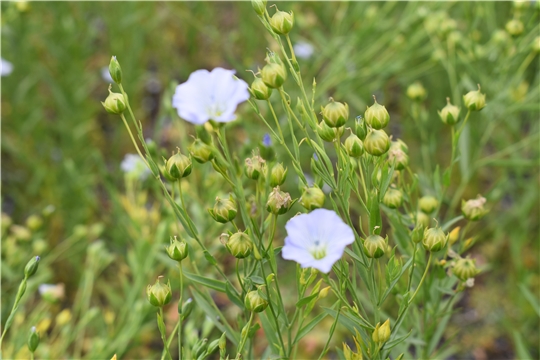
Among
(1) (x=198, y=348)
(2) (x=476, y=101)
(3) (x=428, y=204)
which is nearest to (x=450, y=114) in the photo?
(2) (x=476, y=101)

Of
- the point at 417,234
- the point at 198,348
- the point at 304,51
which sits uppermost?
the point at 417,234

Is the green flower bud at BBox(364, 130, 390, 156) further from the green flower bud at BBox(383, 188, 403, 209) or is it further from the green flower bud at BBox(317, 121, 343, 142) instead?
the green flower bud at BBox(383, 188, 403, 209)

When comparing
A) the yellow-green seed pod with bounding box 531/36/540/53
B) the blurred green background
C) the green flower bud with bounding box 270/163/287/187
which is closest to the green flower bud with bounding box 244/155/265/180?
the green flower bud with bounding box 270/163/287/187

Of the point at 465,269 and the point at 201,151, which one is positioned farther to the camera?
the point at 465,269

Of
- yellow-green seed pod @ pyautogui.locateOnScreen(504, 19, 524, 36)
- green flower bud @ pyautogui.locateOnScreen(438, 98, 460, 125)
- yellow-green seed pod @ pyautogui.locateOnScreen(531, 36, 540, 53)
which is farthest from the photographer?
yellow-green seed pod @ pyautogui.locateOnScreen(531, 36, 540, 53)

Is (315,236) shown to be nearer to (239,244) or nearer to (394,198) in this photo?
(239,244)

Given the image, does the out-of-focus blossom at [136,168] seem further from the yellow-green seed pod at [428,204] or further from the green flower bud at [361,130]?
the green flower bud at [361,130]
